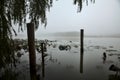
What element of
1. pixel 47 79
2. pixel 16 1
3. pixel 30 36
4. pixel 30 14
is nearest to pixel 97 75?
pixel 47 79

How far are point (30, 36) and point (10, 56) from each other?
4710 mm

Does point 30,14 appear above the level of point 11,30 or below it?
above

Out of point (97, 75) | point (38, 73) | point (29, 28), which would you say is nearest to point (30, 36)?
point (29, 28)

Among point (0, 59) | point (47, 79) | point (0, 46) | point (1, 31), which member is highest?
point (1, 31)

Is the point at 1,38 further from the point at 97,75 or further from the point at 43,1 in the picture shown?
the point at 97,75

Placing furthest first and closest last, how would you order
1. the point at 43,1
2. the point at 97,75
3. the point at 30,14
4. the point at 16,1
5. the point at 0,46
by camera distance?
1. the point at 97,75
2. the point at 30,14
3. the point at 43,1
4. the point at 16,1
5. the point at 0,46

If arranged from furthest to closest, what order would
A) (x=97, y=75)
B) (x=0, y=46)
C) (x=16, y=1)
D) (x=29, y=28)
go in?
(x=97, y=75) → (x=29, y=28) → (x=16, y=1) → (x=0, y=46)

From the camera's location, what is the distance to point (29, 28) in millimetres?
7652

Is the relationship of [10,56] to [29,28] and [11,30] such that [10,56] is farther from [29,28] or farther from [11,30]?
[29,28]

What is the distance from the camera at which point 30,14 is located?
5.42 meters

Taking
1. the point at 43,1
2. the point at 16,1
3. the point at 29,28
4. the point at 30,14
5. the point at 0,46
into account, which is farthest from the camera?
the point at 29,28

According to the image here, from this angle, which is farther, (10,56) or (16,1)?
(16,1)

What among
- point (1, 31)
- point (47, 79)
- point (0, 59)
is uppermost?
point (1, 31)

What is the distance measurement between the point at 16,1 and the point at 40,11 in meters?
1.16
